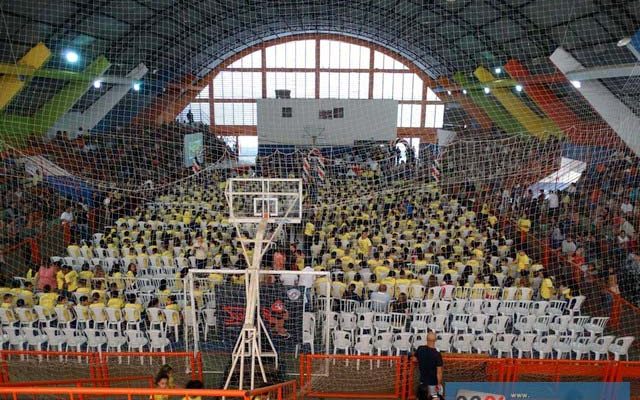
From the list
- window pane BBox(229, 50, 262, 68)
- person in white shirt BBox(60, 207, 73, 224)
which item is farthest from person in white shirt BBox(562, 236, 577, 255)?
window pane BBox(229, 50, 262, 68)

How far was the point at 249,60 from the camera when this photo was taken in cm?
3319

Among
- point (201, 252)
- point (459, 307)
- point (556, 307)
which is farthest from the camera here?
point (201, 252)

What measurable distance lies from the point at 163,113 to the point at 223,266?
1906cm

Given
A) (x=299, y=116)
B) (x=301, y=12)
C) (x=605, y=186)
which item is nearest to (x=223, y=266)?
(x=605, y=186)

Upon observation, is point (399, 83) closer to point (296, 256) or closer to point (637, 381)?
point (296, 256)

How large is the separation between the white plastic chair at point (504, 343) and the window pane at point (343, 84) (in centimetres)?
2663

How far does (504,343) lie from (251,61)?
92.0 ft

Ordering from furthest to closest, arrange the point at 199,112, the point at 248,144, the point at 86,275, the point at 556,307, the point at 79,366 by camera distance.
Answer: the point at 248,144 → the point at 199,112 → the point at 86,275 → the point at 556,307 → the point at 79,366

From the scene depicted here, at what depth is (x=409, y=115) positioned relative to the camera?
34.0 m

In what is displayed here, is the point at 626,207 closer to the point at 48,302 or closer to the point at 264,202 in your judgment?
the point at 264,202

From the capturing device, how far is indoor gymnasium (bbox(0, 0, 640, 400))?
7633mm

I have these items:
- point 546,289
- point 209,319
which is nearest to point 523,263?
point 546,289

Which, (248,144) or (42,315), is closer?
(42,315)

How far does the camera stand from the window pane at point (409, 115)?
33875mm
